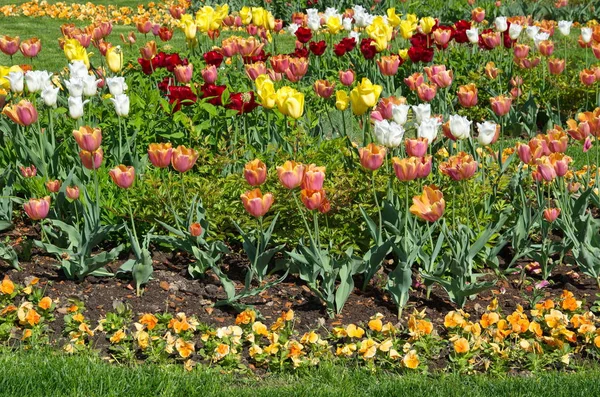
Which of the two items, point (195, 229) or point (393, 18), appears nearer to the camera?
point (195, 229)

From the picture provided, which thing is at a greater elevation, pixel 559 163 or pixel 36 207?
pixel 559 163

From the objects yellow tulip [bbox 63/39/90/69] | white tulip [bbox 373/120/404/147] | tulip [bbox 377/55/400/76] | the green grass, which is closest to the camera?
the green grass

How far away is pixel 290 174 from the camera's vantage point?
3.90 meters

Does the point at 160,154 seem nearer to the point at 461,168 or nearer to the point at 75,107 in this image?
the point at 75,107

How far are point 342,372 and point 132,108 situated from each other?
272cm

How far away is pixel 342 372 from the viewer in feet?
12.5

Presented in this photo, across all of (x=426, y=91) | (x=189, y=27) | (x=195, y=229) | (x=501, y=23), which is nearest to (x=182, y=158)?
(x=195, y=229)

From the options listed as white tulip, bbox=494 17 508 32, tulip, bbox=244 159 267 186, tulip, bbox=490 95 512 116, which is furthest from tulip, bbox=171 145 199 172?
white tulip, bbox=494 17 508 32

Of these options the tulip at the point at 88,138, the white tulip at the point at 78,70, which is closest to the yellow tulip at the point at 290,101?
the tulip at the point at 88,138

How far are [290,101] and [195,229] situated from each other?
2.62 feet

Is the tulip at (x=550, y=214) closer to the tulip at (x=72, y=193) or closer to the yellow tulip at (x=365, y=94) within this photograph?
the yellow tulip at (x=365, y=94)

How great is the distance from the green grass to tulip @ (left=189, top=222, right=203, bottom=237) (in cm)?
80

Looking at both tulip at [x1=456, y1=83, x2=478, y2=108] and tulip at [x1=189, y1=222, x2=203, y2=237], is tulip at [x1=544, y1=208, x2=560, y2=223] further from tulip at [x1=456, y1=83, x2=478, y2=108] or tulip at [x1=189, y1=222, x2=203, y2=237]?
tulip at [x1=189, y1=222, x2=203, y2=237]

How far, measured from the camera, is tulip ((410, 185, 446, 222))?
12.8 feet
